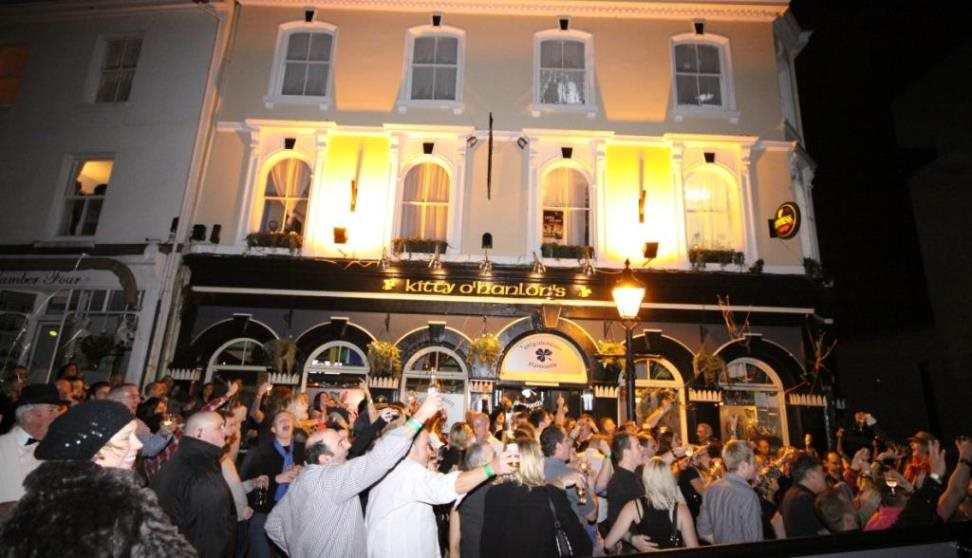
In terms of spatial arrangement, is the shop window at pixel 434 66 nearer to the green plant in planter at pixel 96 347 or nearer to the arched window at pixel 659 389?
the arched window at pixel 659 389

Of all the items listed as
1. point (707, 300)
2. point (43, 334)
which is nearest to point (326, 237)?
point (43, 334)

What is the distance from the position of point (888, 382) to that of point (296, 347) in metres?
20.2

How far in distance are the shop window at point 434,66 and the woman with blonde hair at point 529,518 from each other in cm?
1175

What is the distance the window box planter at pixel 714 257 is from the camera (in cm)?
1236

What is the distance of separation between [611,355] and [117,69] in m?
16.3

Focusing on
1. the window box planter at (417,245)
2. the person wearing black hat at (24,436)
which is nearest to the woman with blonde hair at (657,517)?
the person wearing black hat at (24,436)

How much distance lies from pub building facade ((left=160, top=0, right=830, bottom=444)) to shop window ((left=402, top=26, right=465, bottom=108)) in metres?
0.06

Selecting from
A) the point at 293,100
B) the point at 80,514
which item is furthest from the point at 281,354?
the point at 80,514

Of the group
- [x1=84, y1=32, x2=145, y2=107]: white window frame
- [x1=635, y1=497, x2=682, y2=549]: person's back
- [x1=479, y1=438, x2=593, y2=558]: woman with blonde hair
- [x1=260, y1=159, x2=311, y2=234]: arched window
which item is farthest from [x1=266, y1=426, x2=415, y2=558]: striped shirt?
[x1=84, y1=32, x2=145, y2=107]: white window frame

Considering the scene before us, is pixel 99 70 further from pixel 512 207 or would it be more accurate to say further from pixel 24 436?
pixel 24 436

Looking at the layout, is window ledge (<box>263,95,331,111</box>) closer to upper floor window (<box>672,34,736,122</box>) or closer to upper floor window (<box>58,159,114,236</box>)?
upper floor window (<box>58,159,114,236</box>)

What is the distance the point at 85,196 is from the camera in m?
13.8

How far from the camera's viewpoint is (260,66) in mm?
14172

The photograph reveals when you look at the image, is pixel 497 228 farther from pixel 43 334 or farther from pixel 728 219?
pixel 43 334
